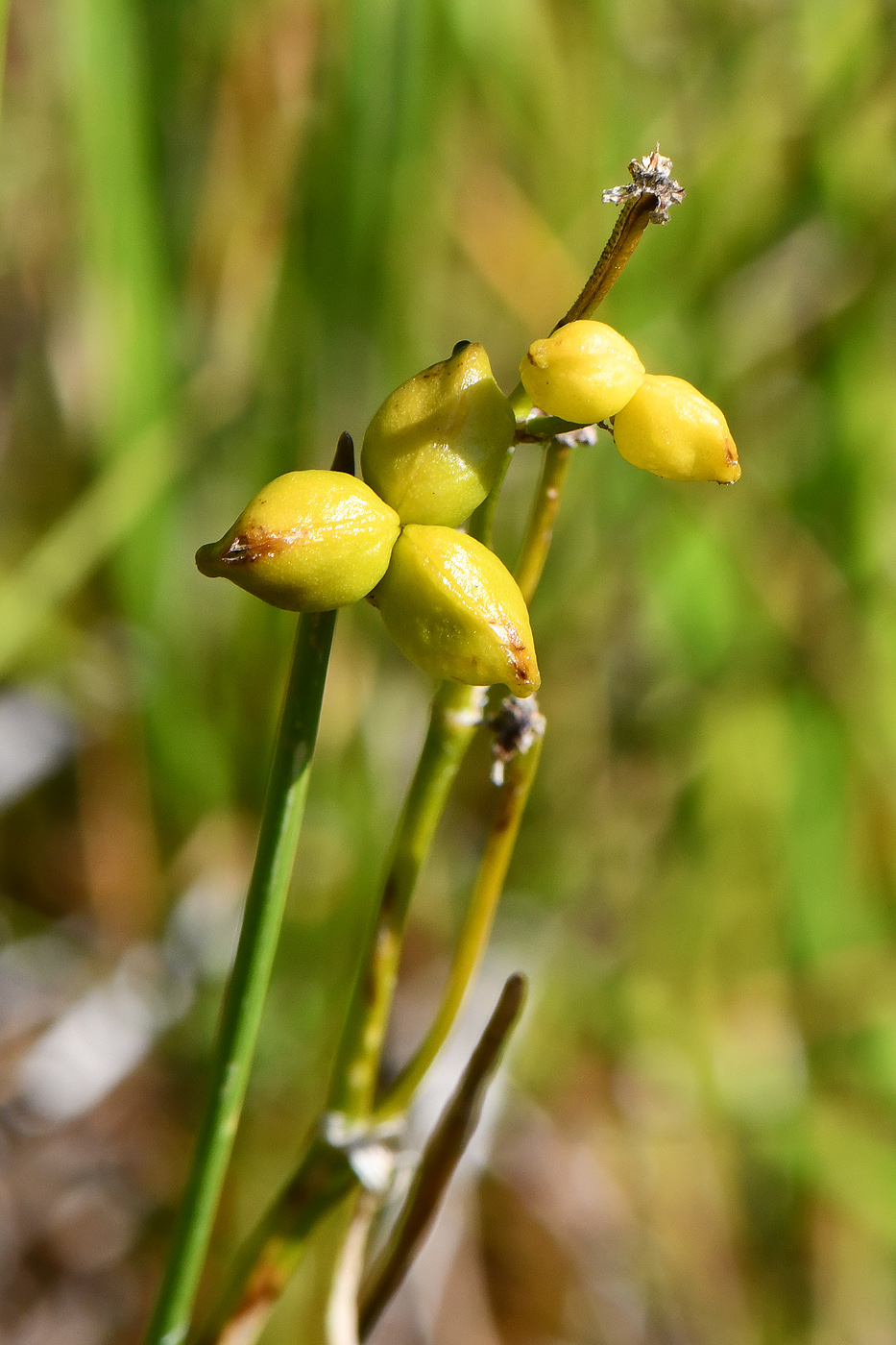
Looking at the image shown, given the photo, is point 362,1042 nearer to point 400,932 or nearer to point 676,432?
point 400,932

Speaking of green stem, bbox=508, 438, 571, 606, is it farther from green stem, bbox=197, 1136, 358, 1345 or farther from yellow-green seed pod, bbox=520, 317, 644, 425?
green stem, bbox=197, 1136, 358, 1345

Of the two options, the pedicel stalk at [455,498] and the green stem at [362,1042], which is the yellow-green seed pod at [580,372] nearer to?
the pedicel stalk at [455,498]

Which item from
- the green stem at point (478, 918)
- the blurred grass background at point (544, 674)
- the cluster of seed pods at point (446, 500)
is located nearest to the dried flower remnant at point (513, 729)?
the green stem at point (478, 918)

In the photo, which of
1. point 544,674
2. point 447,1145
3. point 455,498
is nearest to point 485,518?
point 455,498

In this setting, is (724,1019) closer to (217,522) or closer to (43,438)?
(217,522)

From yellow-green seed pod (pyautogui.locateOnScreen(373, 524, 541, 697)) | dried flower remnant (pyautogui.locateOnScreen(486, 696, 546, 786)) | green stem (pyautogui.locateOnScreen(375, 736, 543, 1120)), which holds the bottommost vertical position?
green stem (pyautogui.locateOnScreen(375, 736, 543, 1120))

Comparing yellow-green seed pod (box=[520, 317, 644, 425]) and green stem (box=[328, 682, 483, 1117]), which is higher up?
yellow-green seed pod (box=[520, 317, 644, 425])

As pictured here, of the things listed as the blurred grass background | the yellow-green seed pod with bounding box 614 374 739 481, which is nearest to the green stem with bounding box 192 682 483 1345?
the yellow-green seed pod with bounding box 614 374 739 481
